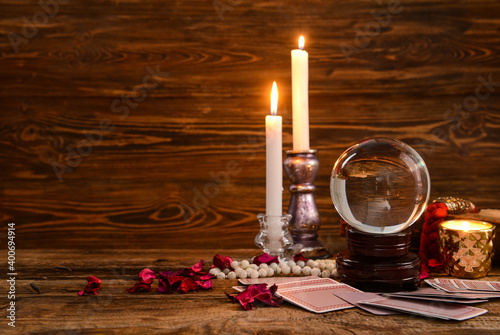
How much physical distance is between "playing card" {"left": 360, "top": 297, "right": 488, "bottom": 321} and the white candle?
16.4 inches

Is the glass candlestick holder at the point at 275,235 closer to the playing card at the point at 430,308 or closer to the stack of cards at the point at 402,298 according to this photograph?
the stack of cards at the point at 402,298

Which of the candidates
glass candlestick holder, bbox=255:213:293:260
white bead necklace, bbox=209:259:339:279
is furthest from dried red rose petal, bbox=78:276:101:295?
glass candlestick holder, bbox=255:213:293:260

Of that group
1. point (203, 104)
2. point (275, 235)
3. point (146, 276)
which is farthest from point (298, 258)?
point (203, 104)

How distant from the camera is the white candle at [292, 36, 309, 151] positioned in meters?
0.98

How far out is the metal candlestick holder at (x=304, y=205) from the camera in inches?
37.9

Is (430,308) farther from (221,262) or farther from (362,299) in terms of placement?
(221,262)

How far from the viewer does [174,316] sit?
2.02 ft

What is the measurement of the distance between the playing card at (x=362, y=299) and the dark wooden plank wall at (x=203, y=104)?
769 mm

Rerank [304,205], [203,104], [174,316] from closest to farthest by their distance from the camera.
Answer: [174,316] → [304,205] → [203,104]

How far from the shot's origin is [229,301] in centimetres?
69

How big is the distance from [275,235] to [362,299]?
27cm

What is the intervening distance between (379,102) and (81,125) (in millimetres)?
985

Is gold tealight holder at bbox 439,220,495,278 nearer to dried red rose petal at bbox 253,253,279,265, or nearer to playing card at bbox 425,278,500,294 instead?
playing card at bbox 425,278,500,294

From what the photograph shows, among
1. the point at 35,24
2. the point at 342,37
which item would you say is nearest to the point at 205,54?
the point at 342,37
